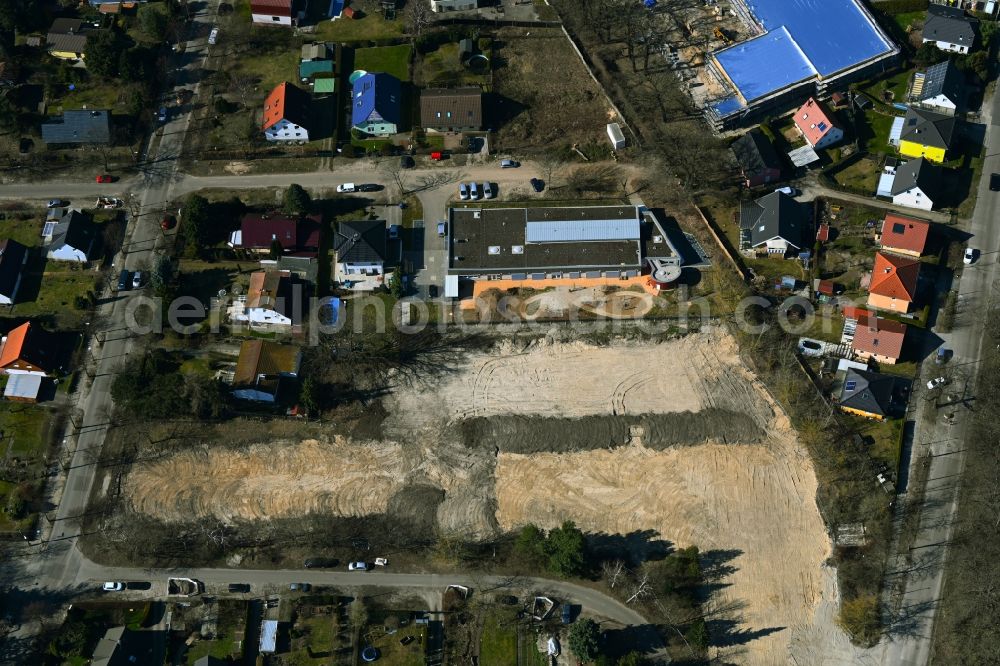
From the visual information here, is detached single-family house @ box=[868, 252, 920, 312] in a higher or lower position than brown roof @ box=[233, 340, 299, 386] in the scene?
higher

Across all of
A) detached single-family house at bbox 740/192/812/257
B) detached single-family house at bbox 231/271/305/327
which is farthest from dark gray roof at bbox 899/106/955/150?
detached single-family house at bbox 231/271/305/327

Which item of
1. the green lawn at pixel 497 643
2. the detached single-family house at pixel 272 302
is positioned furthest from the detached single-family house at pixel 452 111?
the green lawn at pixel 497 643

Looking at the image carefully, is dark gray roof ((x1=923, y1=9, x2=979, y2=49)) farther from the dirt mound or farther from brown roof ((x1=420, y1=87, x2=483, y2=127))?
the dirt mound

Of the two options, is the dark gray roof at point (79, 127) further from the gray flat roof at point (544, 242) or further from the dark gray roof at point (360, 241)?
the gray flat roof at point (544, 242)

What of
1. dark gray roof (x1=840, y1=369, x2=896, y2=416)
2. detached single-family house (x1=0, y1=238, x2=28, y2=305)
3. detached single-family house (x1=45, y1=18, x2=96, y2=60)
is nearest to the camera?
dark gray roof (x1=840, y1=369, x2=896, y2=416)

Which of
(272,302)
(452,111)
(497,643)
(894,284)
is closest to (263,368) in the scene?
(272,302)
